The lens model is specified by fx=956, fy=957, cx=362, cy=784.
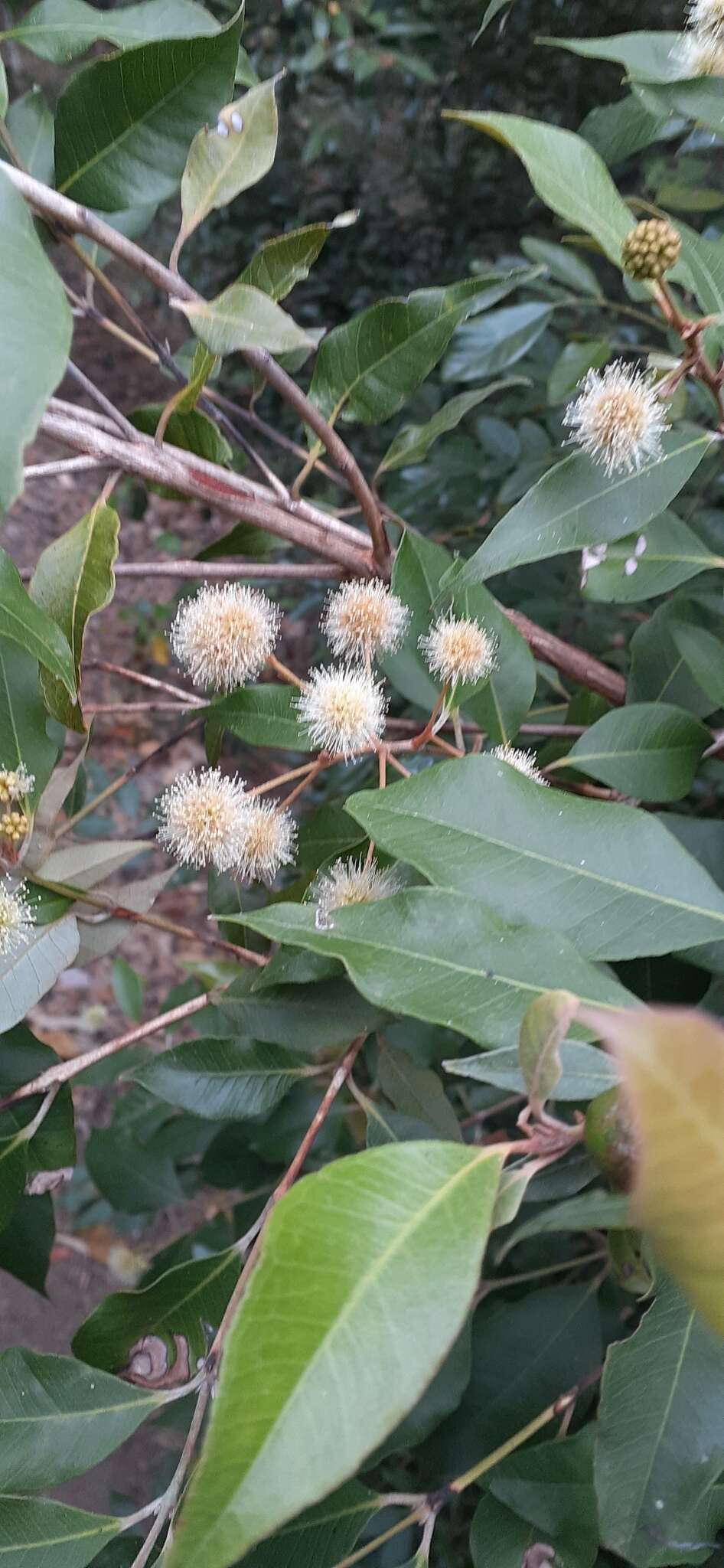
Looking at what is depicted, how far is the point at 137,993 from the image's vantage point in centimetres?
142

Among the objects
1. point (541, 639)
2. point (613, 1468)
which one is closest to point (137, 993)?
point (541, 639)

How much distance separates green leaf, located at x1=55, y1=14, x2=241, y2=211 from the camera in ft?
1.69

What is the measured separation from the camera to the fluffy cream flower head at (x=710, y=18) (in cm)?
57

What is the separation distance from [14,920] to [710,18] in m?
0.68

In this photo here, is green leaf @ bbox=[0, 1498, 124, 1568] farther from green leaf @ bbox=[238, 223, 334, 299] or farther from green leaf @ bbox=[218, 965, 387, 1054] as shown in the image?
green leaf @ bbox=[238, 223, 334, 299]

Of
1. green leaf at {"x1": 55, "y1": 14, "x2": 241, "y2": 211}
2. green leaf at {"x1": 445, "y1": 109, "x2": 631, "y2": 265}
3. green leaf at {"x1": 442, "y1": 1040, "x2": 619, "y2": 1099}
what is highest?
green leaf at {"x1": 55, "y1": 14, "x2": 241, "y2": 211}

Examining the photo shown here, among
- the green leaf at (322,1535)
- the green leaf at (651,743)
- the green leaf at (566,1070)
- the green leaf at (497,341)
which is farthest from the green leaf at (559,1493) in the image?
the green leaf at (497,341)

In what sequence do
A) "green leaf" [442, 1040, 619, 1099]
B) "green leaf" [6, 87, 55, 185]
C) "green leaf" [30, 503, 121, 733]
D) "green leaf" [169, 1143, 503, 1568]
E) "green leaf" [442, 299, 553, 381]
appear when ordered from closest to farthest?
1. "green leaf" [169, 1143, 503, 1568]
2. "green leaf" [442, 1040, 619, 1099]
3. "green leaf" [30, 503, 121, 733]
4. "green leaf" [6, 87, 55, 185]
5. "green leaf" [442, 299, 553, 381]

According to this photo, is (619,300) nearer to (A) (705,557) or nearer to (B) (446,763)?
(A) (705,557)

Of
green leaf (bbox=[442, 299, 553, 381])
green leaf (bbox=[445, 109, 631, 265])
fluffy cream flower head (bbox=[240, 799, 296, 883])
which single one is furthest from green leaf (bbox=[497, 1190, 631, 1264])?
green leaf (bbox=[442, 299, 553, 381])

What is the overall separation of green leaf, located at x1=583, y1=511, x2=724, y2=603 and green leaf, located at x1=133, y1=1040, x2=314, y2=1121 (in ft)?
1.22

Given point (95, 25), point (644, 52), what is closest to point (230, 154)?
point (95, 25)

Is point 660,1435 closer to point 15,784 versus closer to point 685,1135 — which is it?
point 685,1135

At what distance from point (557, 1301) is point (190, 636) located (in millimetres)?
586
